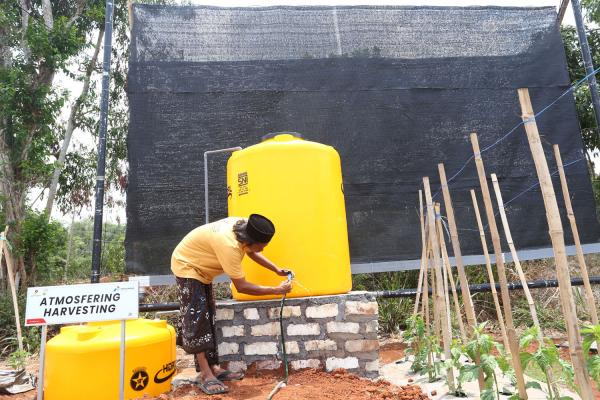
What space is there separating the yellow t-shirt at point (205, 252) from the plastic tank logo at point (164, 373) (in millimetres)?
613

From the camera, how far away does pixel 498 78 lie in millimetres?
5430

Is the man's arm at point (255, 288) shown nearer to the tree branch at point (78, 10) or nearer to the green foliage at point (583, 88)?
the green foliage at point (583, 88)

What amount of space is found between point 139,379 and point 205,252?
2.93 ft

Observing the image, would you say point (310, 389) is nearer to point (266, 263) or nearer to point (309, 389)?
point (309, 389)

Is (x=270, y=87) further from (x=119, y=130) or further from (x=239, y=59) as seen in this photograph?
(x=119, y=130)

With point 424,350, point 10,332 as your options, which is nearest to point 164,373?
point 424,350

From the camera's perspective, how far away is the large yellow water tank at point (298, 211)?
328 cm

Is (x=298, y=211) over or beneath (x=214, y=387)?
over

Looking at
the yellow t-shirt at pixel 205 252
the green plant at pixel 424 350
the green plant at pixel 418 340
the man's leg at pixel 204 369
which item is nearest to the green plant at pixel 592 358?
the green plant at pixel 424 350

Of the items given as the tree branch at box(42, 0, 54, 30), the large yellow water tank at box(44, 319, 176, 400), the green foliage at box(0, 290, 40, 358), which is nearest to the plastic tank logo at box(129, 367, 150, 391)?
the large yellow water tank at box(44, 319, 176, 400)

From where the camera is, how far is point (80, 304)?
2.63 m

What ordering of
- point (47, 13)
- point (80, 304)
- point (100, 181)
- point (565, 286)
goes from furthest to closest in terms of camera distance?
1. point (47, 13)
2. point (100, 181)
3. point (80, 304)
4. point (565, 286)

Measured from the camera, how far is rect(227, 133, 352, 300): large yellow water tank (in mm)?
3283

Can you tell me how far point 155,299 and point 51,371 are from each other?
3127mm
